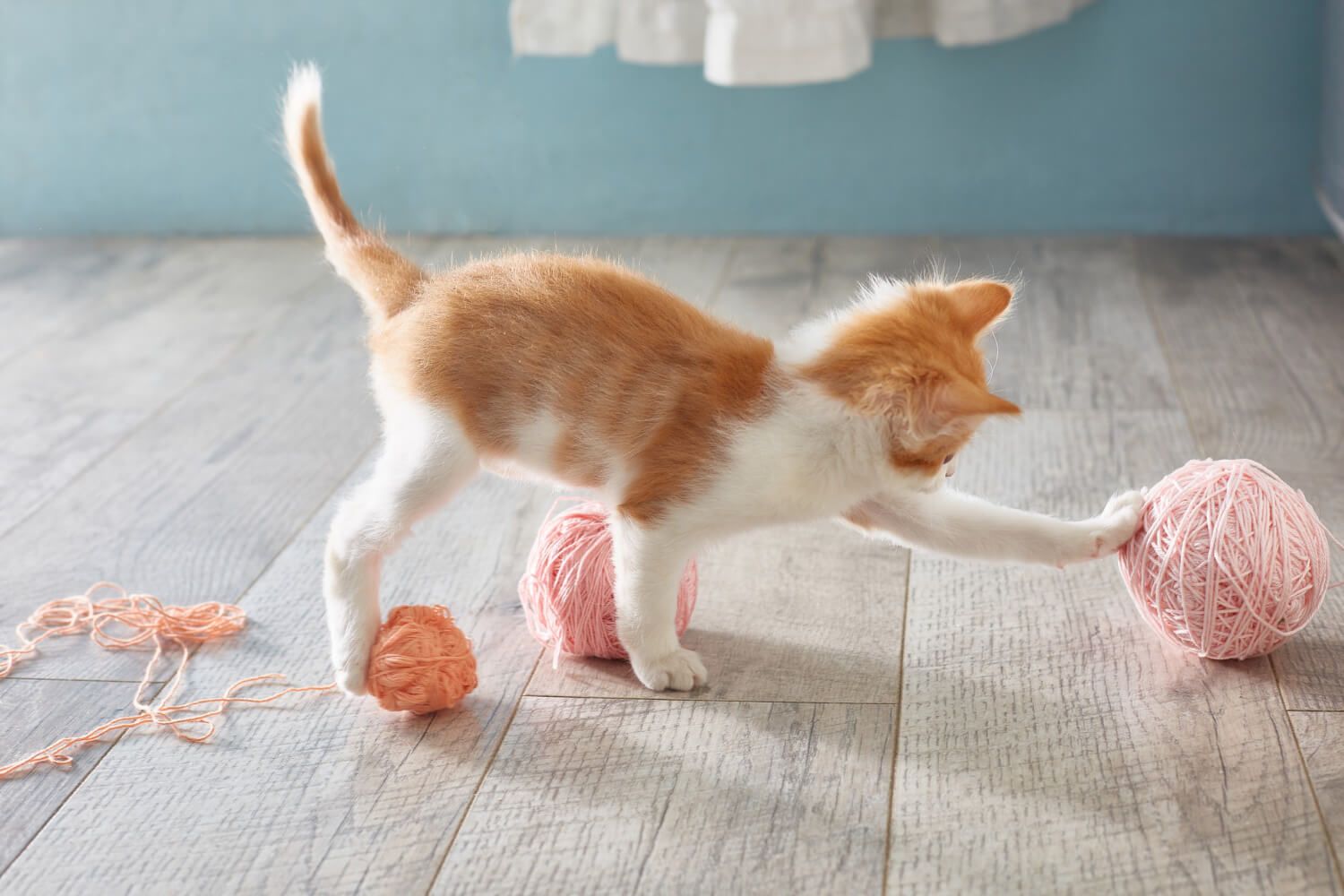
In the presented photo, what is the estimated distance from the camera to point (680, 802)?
110 cm

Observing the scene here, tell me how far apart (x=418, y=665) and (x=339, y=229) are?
17.0 inches

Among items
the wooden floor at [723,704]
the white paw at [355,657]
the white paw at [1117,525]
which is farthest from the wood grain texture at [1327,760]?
the white paw at [355,657]

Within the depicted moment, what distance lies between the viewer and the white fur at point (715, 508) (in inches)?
43.8

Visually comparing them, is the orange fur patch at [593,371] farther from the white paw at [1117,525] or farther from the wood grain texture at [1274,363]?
the wood grain texture at [1274,363]

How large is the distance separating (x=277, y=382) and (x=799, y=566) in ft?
3.43

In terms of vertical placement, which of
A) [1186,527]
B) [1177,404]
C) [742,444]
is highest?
[742,444]

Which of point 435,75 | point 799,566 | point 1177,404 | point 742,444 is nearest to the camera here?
point 742,444

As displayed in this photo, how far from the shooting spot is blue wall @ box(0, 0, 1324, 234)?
2566 millimetres

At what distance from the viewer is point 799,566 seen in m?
1.50

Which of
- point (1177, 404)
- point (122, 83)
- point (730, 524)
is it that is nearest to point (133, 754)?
point (730, 524)

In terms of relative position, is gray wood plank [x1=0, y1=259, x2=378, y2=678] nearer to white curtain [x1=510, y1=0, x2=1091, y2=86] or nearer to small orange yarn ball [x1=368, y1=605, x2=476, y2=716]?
small orange yarn ball [x1=368, y1=605, x2=476, y2=716]

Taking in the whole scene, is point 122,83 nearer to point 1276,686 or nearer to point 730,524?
point 730,524

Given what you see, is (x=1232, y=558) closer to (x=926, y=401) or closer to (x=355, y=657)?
(x=926, y=401)

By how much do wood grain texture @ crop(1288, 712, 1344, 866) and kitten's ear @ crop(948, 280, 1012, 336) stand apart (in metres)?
0.44
